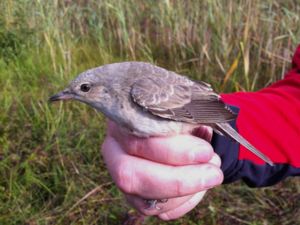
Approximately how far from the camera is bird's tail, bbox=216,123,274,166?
2119 millimetres

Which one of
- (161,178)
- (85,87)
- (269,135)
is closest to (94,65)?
(85,87)

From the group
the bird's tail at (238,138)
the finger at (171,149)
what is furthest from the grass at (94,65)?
the finger at (171,149)

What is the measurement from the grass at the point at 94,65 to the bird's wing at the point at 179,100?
121 cm

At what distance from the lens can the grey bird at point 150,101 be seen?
1.99 meters

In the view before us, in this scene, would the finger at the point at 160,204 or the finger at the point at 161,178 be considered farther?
the finger at the point at 160,204

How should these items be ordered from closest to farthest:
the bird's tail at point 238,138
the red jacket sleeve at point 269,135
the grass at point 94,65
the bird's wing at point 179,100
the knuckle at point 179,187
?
the knuckle at point 179,187, the bird's wing at point 179,100, the bird's tail at point 238,138, the red jacket sleeve at point 269,135, the grass at point 94,65

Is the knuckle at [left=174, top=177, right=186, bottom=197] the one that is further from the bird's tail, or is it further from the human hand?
the bird's tail

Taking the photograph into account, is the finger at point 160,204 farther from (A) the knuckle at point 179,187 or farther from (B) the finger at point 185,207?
(A) the knuckle at point 179,187

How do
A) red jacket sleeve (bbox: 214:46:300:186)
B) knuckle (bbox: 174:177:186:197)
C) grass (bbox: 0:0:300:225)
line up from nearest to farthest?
knuckle (bbox: 174:177:186:197)
red jacket sleeve (bbox: 214:46:300:186)
grass (bbox: 0:0:300:225)

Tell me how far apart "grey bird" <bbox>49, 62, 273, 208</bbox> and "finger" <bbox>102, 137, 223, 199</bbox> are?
133 mm

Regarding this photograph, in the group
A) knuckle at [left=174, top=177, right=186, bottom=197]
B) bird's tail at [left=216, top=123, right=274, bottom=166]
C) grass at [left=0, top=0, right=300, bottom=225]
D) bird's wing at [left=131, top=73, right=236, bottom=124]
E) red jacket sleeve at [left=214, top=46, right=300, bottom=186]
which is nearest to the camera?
knuckle at [left=174, top=177, right=186, bottom=197]

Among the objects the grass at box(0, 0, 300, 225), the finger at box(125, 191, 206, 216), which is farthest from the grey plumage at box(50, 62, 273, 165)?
the grass at box(0, 0, 300, 225)

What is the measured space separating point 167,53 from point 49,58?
1177mm

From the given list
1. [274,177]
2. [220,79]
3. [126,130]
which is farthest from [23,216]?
[220,79]
